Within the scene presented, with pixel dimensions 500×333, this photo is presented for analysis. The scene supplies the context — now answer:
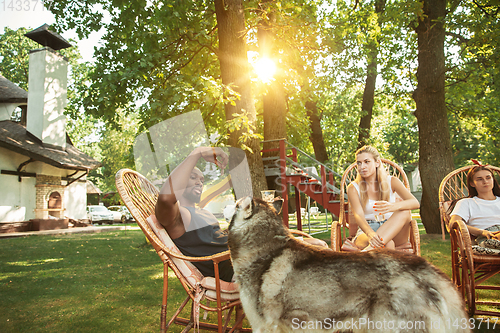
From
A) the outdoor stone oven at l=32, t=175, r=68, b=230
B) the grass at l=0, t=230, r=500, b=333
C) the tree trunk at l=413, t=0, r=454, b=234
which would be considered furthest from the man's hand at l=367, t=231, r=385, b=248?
Result: the outdoor stone oven at l=32, t=175, r=68, b=230

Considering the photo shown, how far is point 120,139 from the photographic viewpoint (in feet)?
110

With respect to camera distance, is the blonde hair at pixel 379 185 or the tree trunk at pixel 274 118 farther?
the tree trunk at pixel 274 118

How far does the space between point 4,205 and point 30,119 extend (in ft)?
18.0

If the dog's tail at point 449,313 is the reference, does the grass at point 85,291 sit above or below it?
below

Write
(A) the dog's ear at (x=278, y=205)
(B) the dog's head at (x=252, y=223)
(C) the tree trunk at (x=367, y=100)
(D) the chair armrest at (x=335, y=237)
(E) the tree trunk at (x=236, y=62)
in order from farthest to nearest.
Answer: (C) the tree trunk at (x=367, y=100), (E) the tree trunk at (x=236, y=62), (D) the chair armrest at (x=335, y=237), (A) the dog's ear at (x=278, y=205), (B) the dog's head at (x=252, y=223)

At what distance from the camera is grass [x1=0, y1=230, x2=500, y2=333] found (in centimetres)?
338

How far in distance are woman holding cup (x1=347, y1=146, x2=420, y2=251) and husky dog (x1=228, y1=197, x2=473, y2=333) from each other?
4.82 feet

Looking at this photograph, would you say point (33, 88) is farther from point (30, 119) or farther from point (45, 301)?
point (45, 301)

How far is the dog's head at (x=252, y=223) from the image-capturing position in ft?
5.63

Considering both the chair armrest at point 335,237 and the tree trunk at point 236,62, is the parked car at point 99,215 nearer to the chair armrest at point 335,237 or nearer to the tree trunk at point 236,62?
the tree trunk at point 236,62

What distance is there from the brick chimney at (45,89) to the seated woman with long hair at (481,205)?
21.6m

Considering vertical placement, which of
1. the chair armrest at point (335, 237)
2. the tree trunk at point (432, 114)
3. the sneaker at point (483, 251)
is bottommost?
the sneaker at point (483, 251)

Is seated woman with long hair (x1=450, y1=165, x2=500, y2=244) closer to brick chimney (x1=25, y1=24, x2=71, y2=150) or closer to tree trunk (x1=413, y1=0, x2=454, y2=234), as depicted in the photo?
tree trunk (x1=413, y1=0, x2=454, y2=234)

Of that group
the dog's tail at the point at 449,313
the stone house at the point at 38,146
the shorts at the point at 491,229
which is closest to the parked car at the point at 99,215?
the stone house at the point at 38,146
